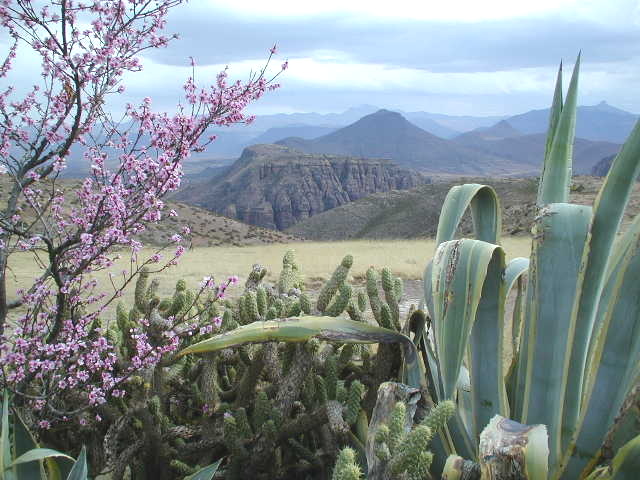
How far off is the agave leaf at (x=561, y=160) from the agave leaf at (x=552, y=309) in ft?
1.12

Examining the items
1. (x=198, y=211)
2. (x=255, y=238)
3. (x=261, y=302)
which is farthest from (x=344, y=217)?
(x=261, y=302)

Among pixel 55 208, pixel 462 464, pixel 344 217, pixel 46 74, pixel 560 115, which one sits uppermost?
pixel 46 74

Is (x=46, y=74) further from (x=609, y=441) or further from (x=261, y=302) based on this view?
(x=609, y=441)

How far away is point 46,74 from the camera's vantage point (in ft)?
10.5

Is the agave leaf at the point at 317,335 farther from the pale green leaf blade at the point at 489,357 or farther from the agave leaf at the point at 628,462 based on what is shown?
the agave leaf at the point at 628,462

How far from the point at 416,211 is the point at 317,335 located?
5700cm

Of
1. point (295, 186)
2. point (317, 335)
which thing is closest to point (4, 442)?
point (317, 335)

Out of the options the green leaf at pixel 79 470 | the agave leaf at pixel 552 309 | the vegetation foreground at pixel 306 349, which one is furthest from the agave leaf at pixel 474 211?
the green leaf at pixel 79 470

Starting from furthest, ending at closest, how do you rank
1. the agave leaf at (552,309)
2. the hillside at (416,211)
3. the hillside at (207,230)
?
the hillside at (416,211) < the hillside at (207,230) < the agave leaf at (552,309)

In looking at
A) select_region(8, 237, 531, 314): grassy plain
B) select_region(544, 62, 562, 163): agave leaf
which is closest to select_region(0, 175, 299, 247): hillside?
select_region(8, 237, 531, 314): grassy plain

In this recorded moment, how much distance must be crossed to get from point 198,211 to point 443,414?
48.1 m

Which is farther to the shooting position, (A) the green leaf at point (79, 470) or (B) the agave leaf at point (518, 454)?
(A) the green leaf at point (79, 470)

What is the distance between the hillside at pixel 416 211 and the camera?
34.5 metres

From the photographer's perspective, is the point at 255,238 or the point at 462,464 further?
the point at 255,238
